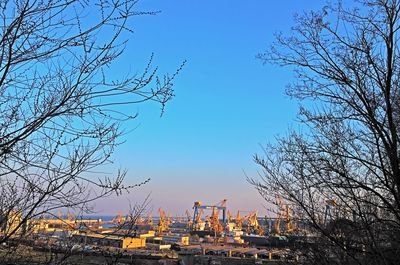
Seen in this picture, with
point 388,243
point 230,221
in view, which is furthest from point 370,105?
point 230,221

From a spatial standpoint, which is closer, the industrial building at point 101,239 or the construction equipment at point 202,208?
the industrial building at point 101,239

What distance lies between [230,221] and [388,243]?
110 meters

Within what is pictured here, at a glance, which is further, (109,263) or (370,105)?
(370,105)

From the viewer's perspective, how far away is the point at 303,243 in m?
7.16

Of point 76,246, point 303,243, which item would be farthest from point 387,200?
point 76,246

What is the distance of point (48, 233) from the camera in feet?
12.8

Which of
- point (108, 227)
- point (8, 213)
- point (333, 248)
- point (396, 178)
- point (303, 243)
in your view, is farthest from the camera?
point (303, 243)

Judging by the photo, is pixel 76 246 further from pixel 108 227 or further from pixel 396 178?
pixel 396 178

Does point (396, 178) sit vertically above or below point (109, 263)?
above

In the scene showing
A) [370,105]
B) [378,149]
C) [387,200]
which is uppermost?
[370,105]

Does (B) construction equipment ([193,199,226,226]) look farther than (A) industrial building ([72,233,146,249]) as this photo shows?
Yes

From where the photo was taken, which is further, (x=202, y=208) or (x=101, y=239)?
(x=202, y=208)

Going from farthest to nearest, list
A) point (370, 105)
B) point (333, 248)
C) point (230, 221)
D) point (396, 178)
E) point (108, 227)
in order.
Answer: point (230, 221) → point (333, 248) → point (370, 105) → point (396, 178) → point (108, 227)

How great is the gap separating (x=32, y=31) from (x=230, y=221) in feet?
373
